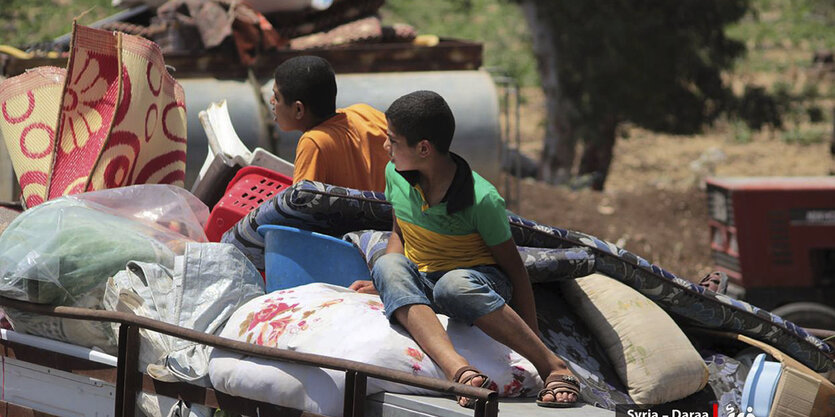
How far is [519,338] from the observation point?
3.08 meters

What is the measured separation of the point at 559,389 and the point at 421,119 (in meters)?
0.88

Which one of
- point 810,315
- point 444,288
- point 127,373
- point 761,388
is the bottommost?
point 810,315

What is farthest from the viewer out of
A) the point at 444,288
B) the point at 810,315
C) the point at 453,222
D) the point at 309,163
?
the point at 810,315

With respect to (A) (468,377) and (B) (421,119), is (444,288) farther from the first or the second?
(B) (421,119)

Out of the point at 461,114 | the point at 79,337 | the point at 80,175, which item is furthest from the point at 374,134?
the point at 461,114

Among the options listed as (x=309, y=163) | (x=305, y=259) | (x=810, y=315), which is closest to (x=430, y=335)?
(x=305, y=259)

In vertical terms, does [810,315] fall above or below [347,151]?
below

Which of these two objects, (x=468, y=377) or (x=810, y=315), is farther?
(x=810, y=315)

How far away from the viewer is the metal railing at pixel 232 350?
2.59 meters

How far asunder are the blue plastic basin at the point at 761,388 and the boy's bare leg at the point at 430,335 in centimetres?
88

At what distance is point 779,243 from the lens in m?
7.11

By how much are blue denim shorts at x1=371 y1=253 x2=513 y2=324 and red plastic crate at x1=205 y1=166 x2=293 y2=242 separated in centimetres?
87

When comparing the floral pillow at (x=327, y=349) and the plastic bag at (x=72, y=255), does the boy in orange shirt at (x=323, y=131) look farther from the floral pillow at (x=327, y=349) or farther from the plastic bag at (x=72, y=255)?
the floral pillow at (x=327, y=349)

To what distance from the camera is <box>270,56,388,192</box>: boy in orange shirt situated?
12.5 feet
